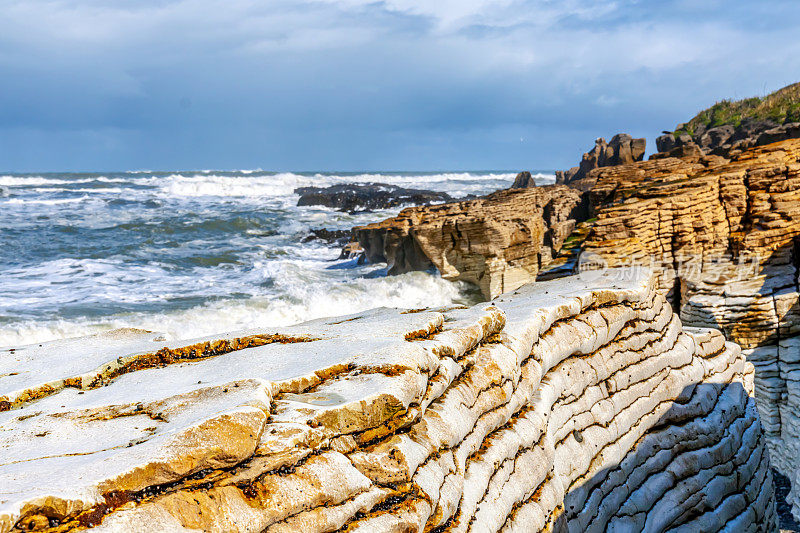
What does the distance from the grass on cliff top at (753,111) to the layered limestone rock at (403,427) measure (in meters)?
33.6

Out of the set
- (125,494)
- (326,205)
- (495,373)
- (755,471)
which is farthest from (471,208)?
(326,205)

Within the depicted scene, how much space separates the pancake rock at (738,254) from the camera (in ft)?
43.1

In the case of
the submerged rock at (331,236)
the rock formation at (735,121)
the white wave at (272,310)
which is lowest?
the white wave at (272,310)

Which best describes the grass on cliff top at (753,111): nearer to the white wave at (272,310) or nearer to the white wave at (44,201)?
the white wave at (272,310)

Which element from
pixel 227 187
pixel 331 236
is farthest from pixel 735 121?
pixel 227 187

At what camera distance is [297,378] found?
13.3 ft

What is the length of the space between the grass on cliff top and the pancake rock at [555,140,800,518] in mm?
24218

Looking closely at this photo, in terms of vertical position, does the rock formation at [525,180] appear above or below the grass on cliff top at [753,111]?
below

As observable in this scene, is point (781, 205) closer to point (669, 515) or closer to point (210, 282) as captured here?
point (669, 515)

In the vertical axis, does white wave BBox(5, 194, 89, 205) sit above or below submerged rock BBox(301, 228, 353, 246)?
above

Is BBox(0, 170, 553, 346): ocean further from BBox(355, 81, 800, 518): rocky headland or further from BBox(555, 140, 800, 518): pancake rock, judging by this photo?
BBox(555, 140, 800, 518): pancake rock

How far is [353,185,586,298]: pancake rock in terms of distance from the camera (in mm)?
21250

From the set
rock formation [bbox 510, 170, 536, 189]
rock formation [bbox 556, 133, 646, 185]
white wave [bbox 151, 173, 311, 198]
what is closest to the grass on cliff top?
rock formation [bbox 556, 133, 646, 185]

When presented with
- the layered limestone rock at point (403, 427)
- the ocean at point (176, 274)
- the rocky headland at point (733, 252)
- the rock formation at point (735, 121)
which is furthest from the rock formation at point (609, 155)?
the layered limestone rock at point (403, 427)
